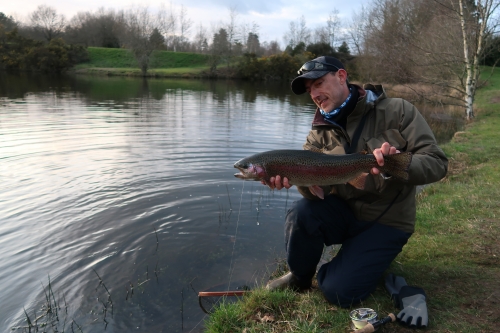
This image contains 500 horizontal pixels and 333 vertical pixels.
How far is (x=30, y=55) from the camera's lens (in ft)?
183

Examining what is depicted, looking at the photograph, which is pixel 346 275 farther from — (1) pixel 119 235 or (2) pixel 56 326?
(1) pixel 119 235

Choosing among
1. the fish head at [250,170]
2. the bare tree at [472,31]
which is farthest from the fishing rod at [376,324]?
the bare tree at [472,31]

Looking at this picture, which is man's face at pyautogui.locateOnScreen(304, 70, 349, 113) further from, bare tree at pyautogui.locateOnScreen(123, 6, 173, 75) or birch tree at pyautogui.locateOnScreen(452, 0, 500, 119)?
bare tree at pyautogui.locateOnScreen(123, 6, 173, 75)

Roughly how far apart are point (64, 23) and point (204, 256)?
9383cm

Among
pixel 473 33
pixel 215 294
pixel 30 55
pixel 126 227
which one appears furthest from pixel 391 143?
pixel 30 55

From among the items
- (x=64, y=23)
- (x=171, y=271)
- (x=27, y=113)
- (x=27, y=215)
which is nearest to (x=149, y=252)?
(x=171, y=271)

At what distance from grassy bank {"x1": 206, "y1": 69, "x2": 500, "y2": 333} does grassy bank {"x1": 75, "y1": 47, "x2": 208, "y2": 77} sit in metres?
60.0

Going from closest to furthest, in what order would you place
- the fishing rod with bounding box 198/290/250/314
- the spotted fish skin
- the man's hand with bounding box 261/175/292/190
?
the spotted fish skin
the man's hand with bounding box 261/175/292/190
the fishing rod with bounding box 198/290/250/314

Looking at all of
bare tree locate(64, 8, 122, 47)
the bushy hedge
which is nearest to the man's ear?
the bushy hedge

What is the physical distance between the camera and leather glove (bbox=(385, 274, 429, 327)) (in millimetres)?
3148

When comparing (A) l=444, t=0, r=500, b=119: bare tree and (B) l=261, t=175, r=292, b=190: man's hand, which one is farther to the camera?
(A) l=444, t=0, r=500, b=119: bare tree

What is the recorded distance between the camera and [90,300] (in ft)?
15.0

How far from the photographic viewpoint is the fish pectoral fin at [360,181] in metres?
3.53

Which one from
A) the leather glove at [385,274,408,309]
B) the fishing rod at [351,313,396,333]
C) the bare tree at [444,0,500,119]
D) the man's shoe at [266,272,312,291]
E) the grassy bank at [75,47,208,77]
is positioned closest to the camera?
Answer: the fishing rod at [351,313,396,333]
